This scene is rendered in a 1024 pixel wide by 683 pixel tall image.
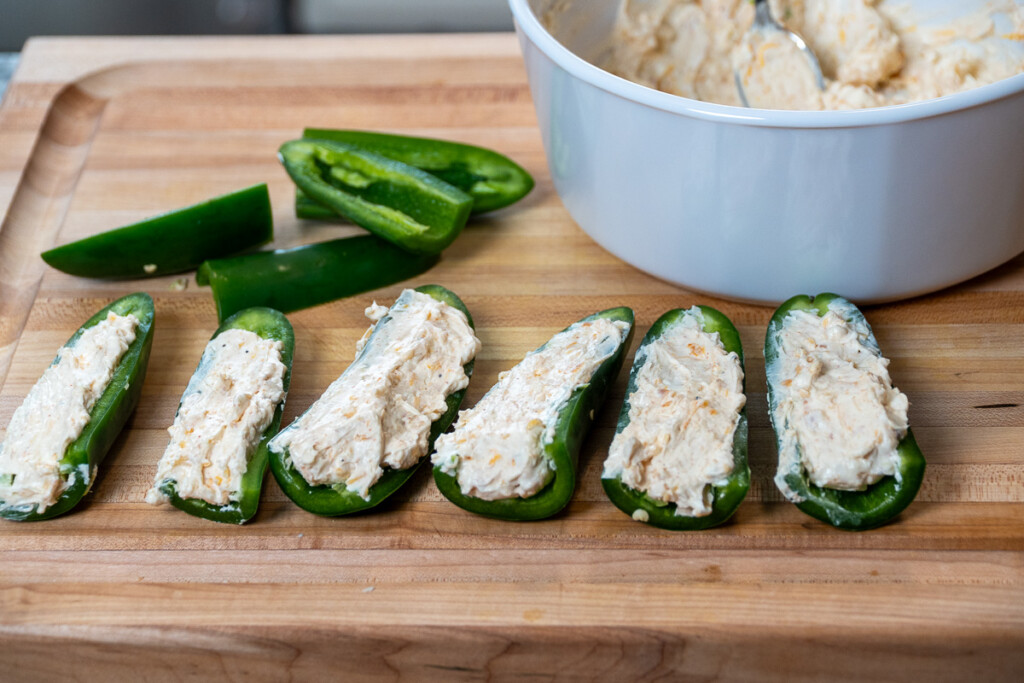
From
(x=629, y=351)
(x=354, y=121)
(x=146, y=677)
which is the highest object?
(x=354, y=121)

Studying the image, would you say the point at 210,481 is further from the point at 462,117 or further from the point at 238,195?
the point at 462,117

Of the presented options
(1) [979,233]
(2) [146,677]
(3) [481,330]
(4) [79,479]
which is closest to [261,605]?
(2) [146,677]

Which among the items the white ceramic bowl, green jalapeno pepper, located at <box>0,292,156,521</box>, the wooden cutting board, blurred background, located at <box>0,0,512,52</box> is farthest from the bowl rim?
blurred background, located at <box>0,0,512,52</box>

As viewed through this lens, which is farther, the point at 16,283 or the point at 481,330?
the point at 16,283

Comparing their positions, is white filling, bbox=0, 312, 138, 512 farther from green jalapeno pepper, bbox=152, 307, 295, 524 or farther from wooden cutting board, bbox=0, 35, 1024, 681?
green jalapeno pepper, bbox=152, 307, 295, 524

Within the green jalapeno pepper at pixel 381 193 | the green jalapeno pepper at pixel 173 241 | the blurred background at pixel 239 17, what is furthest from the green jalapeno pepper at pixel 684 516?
the blurred background at pixel 239 17
